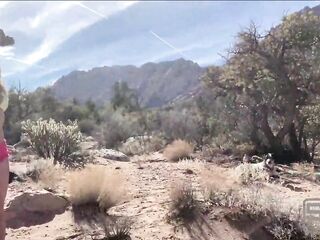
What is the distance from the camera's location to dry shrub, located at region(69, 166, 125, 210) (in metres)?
7.31

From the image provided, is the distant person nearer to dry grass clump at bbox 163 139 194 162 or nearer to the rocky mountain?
dry grass clump at bbox 163 139 194 162

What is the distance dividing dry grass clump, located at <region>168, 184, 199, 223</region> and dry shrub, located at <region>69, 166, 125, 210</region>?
89 centimetres

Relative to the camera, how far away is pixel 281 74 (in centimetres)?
1812

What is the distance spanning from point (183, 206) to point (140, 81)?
13525cm

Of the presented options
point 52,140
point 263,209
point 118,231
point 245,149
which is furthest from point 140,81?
point 118,231

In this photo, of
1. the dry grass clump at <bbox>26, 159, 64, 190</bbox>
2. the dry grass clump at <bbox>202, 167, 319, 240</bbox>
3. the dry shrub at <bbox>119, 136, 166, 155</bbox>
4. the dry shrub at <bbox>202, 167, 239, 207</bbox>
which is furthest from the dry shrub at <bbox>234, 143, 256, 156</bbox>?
the dry grass clump at <bbox>202, 167, 319, 240</bbox>

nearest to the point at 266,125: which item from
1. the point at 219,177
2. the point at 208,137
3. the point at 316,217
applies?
the point at 208,137

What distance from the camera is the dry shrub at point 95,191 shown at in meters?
7.31

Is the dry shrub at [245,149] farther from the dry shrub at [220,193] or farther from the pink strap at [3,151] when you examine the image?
the pink strap at [3,151]

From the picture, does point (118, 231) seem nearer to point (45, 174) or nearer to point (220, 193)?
point (220, 193)

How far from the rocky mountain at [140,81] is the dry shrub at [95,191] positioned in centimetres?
10436

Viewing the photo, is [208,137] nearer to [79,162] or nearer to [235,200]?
[79,162]

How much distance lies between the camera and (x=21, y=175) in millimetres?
10352

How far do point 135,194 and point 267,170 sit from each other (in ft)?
14.8
